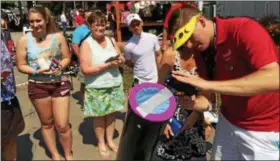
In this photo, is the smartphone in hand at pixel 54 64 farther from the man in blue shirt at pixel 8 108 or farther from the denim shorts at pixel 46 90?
the man in blue shirt at pixel 8 108

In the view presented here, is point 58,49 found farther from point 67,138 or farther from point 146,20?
point 146,20

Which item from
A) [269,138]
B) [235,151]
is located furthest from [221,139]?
[269,138]

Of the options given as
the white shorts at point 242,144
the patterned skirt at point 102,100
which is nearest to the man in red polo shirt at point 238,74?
the white shorts at point 242,144

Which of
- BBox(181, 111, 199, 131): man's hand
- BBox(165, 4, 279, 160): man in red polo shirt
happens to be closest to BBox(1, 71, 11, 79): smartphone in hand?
BBox(181, 111, 199, 131): man's hand

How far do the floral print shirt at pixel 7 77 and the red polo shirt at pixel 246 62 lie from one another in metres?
1.67

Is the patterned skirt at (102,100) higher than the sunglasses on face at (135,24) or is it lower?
lower

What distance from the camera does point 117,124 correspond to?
4.64 meters

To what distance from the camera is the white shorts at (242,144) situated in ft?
6.22

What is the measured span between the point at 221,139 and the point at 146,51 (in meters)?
2.13

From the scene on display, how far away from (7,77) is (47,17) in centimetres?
68

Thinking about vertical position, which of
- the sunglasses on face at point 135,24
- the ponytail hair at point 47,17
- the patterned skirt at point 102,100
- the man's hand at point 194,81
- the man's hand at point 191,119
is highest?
the ponytail hair at point 47,17

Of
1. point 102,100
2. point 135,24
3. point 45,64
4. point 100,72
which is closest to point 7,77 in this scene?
point 45,64

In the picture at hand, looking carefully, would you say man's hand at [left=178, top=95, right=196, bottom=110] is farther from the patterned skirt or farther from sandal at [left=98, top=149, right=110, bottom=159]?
sandal at [left=98, top=149, right=110, bottom=159]

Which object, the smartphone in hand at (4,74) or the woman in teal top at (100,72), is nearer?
the smartphone in hand at (4,74)
